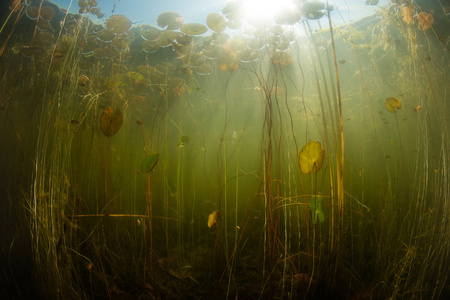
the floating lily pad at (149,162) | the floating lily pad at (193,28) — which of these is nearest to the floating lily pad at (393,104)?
the floating lily pad at (193,28)

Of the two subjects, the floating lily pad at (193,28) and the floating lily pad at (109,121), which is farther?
the floating lily pad at (193,28)

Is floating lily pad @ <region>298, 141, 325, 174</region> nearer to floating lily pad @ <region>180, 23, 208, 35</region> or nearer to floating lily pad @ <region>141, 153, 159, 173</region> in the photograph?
floating lily pad @ <region>141, 153, 159, 173</region>

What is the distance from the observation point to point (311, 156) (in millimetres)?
1023

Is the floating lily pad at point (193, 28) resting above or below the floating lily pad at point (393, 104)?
above

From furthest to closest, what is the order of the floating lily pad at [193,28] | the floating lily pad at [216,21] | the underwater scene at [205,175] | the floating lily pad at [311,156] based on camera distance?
1. the floating lily pad at [193,28]
2. the floating lily pad at [216,21]
3. the underwater scene at [205,175]
4. the floating lily pad at [311,156]

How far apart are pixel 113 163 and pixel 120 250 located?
0.90 meters

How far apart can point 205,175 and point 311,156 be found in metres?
1.69

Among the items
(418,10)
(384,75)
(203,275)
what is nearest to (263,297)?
(203,275)

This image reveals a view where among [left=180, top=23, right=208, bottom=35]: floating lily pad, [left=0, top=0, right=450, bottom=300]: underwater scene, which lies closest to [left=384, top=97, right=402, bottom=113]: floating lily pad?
[left=0, top=0, right=450, bottom=300]: underwater scene

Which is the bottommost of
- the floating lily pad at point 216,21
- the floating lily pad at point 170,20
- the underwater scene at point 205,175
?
the underwater scene at point 205,175

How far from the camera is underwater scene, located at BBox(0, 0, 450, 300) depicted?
1181mm

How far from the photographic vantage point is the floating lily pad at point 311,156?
1.01 m

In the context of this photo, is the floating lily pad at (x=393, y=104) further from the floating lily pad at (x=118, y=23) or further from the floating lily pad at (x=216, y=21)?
the floating lily pad at (x=118, y=23)

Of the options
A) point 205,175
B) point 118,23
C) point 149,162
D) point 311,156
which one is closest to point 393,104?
point 311,156
